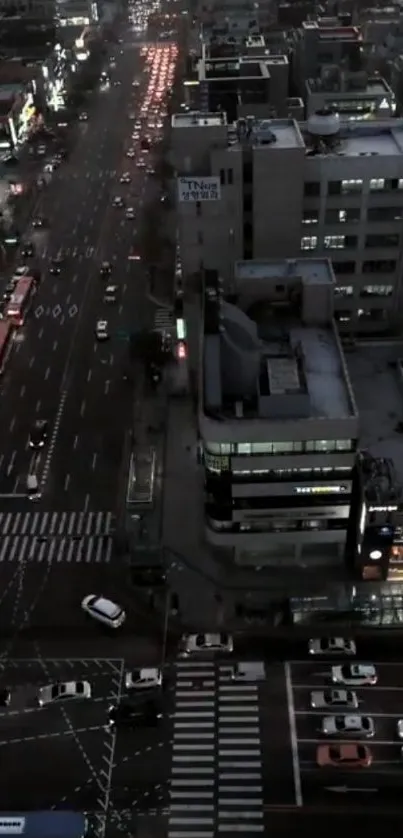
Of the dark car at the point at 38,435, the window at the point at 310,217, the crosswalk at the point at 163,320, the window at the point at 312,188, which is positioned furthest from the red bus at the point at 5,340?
the window at the point at 312,188

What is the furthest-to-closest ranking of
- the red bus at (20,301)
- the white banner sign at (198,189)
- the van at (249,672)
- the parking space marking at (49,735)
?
the red bus at (20,301)
the white banner sign at (198,189)
the van at (249,672)
the parking space marking at (49,735)

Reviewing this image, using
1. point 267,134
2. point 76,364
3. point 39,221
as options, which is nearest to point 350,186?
point 267,134

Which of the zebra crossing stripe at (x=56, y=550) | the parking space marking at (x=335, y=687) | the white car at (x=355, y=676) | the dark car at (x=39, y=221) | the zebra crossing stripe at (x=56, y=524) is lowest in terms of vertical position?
the parking space marking at (x=335, y=687)

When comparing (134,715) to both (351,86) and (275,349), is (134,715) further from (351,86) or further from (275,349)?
(351,86)

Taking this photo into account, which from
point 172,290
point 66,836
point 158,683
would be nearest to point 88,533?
point 158,683

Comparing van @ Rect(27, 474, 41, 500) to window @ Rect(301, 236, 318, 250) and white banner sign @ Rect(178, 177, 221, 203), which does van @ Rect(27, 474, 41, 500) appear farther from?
window @ Rect(301, 236, 318, 250)

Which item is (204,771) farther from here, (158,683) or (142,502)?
(142,502)

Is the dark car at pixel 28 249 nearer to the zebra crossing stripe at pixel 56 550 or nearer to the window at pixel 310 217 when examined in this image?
the window at pixel 310 217

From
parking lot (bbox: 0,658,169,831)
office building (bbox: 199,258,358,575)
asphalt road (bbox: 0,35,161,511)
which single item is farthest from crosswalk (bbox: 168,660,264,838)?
asphalt road (bbox: 0,35,161,511)

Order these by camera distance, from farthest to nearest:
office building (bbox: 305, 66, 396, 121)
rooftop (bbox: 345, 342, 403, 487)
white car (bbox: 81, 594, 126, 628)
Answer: office building (bbox: 305, 66, 396, 121), rooftop (bbox: 345, 342, 403, 487), white car (bbox: 81, 594, 126, 628)
